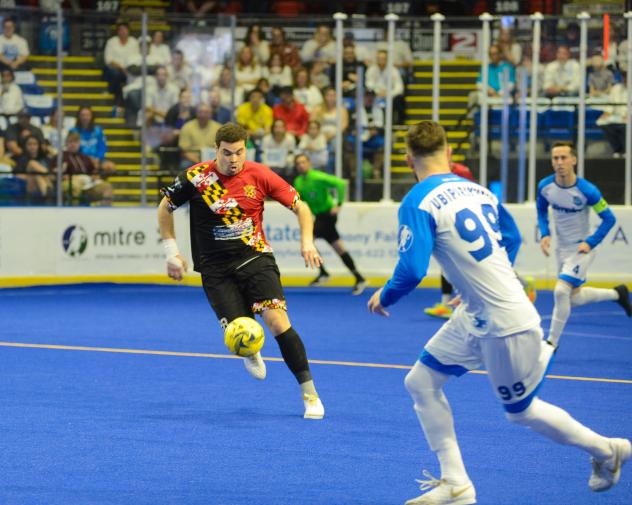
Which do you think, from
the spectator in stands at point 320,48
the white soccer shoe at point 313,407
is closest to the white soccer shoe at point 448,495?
the white soccer shoe at point 313,407

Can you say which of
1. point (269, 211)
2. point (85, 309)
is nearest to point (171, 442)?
point (85, 309)

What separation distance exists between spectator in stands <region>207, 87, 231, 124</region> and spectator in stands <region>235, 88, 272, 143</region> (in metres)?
0.35

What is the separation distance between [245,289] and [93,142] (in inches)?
385

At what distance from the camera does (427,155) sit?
19.4ft

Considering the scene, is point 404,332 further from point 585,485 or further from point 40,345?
point 585,485

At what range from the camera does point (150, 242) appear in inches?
713

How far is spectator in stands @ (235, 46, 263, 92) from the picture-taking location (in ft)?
61.2

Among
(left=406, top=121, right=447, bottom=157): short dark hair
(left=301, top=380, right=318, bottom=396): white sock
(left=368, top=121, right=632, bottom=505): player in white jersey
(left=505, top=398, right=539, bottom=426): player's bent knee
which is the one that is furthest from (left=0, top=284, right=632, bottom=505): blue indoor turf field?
(left=406, top=121, right=447, bottom=157): short dark hair

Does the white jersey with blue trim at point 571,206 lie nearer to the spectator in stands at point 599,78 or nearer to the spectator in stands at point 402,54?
the spectator in stands at point 599,78

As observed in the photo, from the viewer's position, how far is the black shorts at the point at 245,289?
873cm

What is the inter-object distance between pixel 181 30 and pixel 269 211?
9.77 feet

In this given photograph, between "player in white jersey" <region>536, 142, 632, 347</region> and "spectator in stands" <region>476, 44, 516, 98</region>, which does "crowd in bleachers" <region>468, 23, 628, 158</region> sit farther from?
"player in white jersey" <region>536, 142, 632, 347</region>

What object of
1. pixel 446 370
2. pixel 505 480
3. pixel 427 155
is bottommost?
pixel 505 480

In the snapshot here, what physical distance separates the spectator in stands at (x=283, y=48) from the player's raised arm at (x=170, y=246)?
10136 mm
